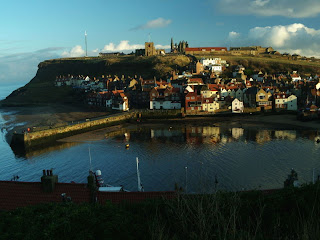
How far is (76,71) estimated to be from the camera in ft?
430

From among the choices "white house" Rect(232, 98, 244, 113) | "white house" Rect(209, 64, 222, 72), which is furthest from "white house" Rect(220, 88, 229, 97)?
"white house" Rect(209, 64, 222, 72)

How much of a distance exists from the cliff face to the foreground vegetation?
7651cm

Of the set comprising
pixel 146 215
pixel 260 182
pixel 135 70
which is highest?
pixel 135 70

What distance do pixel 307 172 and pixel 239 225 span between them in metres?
19.2

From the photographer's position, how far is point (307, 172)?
24.3 meters

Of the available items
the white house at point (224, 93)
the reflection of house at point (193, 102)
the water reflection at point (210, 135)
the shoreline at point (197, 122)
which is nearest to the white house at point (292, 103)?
the shoreline at point (197, 122)

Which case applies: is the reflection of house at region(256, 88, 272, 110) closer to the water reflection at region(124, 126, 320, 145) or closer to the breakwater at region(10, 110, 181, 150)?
the breakwater at region(10, 110, 181, 150)

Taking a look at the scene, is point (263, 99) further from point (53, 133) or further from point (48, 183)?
point (48, 183)

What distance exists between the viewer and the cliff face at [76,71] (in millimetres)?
88750

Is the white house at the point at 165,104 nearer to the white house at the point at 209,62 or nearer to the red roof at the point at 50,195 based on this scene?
the white house at the point at 209,62

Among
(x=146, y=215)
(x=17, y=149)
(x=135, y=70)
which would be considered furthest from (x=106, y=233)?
(x=135, y=70)

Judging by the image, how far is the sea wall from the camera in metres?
38.1

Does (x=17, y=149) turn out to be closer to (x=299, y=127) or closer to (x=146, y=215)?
(x=146, y=215)

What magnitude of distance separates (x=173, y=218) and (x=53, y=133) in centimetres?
3664
